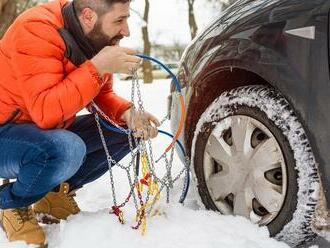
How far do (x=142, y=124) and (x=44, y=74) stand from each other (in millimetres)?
547

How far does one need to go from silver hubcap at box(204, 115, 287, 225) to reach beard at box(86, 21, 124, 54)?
2.07ft

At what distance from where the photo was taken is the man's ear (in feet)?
7.05

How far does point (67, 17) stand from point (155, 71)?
125 ft

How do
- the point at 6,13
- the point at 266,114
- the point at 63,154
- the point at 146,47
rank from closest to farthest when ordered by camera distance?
the point at 266,114, the point at 63,154, the point at 6,13, the point at 146,47

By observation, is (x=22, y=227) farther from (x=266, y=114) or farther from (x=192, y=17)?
(x=192, y=17)

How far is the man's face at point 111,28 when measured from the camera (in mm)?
2152

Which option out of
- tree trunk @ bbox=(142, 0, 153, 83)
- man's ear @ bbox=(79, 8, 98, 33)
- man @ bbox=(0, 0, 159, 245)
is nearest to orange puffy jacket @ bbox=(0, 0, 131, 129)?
man @ bbox=(0, 0, 159, 245)

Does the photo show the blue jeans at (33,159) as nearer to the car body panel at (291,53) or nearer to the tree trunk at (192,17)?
the car body panel at (291,53)

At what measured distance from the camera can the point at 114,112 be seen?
8.49ft

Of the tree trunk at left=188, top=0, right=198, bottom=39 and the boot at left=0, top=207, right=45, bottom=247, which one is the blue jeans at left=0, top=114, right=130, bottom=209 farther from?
the tree trunk at left=188, top=0, right=198, bottom=39

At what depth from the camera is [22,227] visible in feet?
7.31

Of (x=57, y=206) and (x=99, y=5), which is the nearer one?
(x=99, y=5)

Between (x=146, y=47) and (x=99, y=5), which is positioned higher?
(x=99, y=5)

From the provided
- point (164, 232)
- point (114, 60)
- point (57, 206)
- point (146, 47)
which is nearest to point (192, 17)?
point (146, 47)
